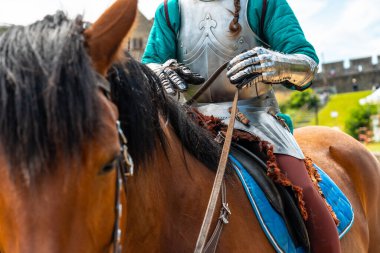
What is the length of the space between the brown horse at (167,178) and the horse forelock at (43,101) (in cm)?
32

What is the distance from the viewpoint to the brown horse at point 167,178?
6.07 ft

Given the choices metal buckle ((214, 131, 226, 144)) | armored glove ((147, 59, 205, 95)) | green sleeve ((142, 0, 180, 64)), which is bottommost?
metal buckle ((214, 131, 226, 144))

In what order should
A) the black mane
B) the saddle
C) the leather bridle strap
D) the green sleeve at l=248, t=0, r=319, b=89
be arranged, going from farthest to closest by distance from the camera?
the green sleeve at l=248, t=0, r=319, b=89, the saddle, the leather bridle strap, the black mane

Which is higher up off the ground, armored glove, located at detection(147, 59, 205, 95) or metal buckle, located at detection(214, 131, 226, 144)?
armored glove, located at detection(147, 59, 205, 95)

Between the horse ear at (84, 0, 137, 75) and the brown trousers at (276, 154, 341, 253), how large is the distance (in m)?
1.27

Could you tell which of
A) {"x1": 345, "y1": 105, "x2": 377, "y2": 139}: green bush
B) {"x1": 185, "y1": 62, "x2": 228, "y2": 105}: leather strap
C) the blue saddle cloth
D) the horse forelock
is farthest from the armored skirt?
{"x1": 345, "y1": 105, "x2": 377, "y2": 139}: green bush

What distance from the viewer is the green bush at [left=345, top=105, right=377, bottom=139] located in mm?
24984

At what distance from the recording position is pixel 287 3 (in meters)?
2.82

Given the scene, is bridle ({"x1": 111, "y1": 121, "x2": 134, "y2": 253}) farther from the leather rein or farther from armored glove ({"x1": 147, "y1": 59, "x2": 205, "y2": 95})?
armored glove ({"x1": 147, "y1": 59, "x2": 205, "y2": 95})

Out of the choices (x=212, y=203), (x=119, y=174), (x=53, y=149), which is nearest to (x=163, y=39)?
(x=212, y=203)

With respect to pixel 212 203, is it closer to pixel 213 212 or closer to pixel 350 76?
pixel 213 212

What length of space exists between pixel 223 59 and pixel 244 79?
45cm

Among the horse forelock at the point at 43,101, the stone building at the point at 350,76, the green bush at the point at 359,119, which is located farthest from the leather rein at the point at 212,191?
the stone building at the point at 350,76

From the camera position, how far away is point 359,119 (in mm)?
25219
